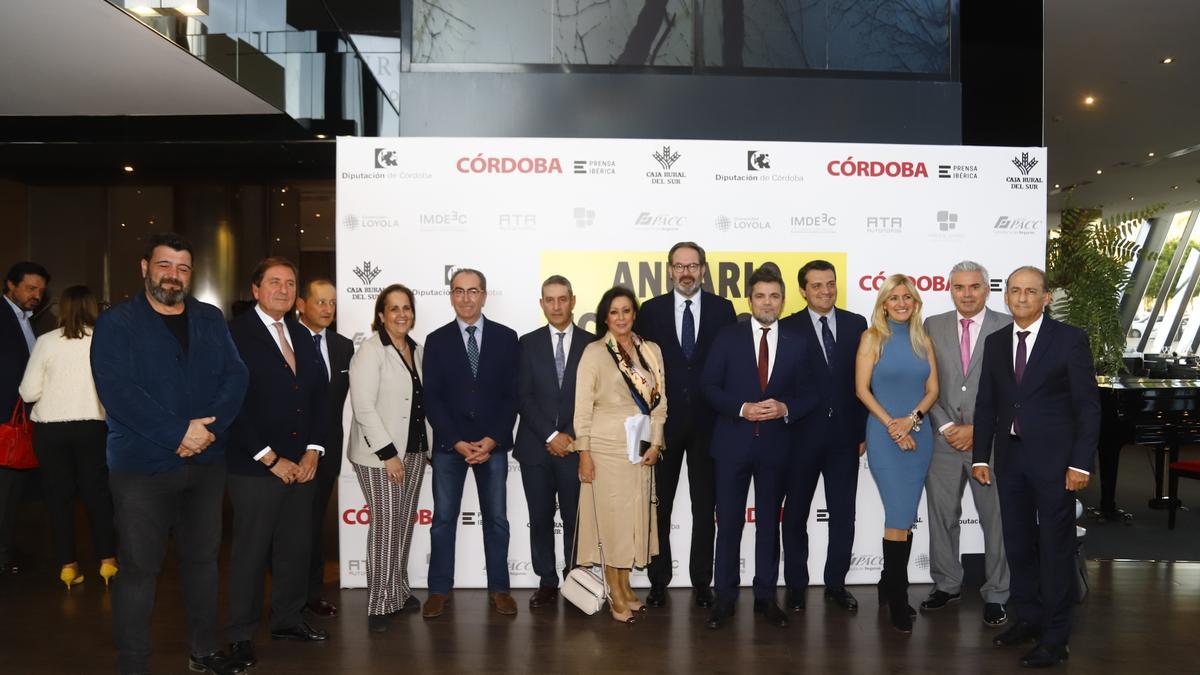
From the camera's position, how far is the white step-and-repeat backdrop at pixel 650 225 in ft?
16.0

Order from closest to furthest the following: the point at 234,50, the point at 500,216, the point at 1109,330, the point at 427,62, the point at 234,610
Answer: the point at 234,610, the point at 500,216, the point at 427,62, the point at 234,50, the point at 1109,330

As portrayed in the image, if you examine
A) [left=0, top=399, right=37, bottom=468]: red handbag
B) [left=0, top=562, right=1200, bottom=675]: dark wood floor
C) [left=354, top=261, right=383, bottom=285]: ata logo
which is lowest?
[left=0, top=562, right=1200, bottom=675]: dark wood floor

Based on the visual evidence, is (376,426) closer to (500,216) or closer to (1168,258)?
(500,216)

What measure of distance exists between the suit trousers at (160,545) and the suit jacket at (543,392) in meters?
1.52

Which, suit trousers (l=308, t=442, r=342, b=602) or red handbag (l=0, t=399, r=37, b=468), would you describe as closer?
suit trousers (l=308, t=442, r=342, b=602)

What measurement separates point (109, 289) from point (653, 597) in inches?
334

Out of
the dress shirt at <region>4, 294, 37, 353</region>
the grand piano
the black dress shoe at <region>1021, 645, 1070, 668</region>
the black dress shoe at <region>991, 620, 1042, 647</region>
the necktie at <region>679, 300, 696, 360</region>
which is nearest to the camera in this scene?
the black dress shoe at <region>1021, 645, 1070, 668</region>

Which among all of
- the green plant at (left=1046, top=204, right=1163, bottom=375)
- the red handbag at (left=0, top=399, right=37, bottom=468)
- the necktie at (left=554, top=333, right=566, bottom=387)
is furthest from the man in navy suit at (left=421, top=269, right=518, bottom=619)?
the green plant at (left=1046, top=204, right=1163, bottom=375)

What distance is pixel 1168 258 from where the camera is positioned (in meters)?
18.4

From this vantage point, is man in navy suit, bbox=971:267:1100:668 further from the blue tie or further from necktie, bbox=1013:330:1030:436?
the blue tie

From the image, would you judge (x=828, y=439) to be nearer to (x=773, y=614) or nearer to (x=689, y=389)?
(x=689, y=389)

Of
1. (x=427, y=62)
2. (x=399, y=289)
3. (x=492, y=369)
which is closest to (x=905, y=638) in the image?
(x=492, y=369)

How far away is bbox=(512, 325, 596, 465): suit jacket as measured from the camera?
4391mm

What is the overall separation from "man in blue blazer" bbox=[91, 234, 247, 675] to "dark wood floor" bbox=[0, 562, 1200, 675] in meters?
0.47
